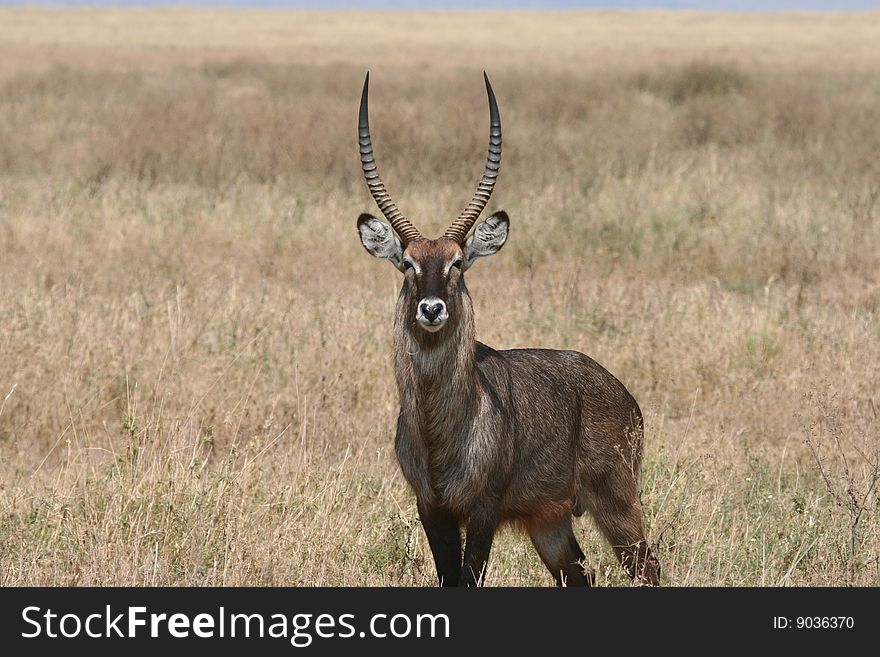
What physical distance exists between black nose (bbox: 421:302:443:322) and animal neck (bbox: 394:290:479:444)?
30cm

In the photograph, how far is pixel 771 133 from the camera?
18297 millimetres

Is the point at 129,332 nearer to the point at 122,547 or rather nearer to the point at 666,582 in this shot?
the point at 122,547

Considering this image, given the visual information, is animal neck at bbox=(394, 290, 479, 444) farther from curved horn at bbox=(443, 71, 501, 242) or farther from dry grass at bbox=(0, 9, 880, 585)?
dry grass at bbox=(0, 9, 880, 585)

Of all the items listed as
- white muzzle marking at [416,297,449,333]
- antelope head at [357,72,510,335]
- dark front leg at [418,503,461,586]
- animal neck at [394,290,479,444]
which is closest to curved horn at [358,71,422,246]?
antelope head at [357,72,510,335]

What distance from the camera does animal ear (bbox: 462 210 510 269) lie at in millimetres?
5141

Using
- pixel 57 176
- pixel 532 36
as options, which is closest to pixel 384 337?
pixel 57 176

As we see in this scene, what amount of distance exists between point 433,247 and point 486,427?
74cm

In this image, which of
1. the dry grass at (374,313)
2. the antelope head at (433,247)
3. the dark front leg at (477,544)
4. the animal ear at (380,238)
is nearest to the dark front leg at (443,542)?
the dark front leg at (477,544)

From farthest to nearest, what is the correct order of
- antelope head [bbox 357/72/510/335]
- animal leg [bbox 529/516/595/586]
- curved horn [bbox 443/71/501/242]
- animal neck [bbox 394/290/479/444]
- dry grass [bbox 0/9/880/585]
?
dry grass [bbox 0/9/880/585], animal leg [bbox 529/516/595/586], curved horn [bbox 443/71/501/242], animal neck [bbox 394/290/479/444], antelope head [bbox 357/72/510/335]

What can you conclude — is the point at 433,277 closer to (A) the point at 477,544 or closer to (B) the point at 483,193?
(B) the point at 483,193

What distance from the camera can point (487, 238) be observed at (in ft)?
17.0

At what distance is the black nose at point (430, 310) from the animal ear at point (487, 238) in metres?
0.51

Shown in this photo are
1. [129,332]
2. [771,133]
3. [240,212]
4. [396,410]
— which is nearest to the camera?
[396,410]

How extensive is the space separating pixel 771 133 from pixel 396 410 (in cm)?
1215
